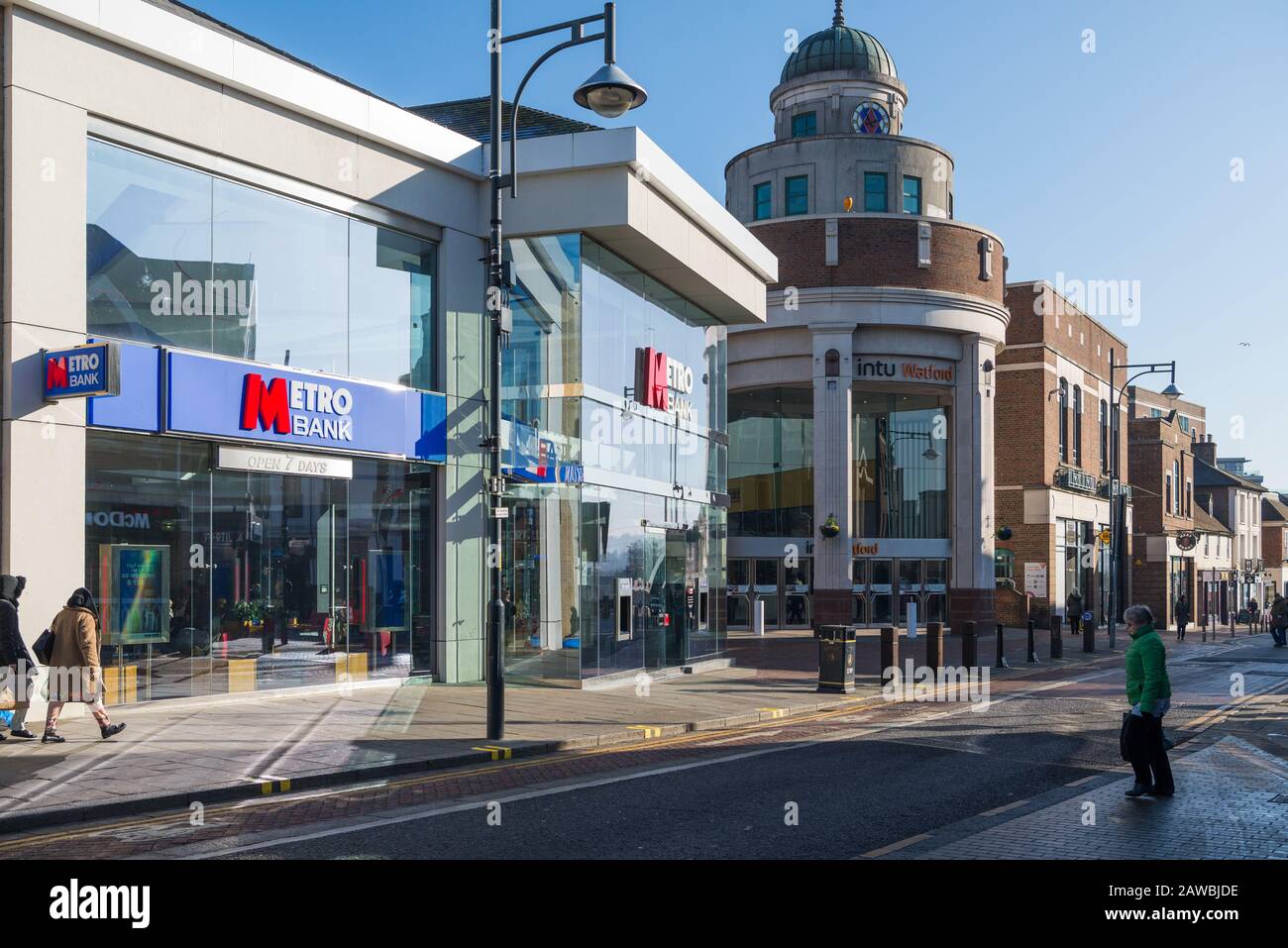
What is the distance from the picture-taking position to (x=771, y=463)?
4278 cm

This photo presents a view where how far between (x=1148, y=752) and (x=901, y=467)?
32.3 metres

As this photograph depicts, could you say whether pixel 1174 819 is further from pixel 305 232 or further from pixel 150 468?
pixel 305 232

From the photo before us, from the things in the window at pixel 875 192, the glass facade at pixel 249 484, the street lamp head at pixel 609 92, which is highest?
the window at pixel 875 192

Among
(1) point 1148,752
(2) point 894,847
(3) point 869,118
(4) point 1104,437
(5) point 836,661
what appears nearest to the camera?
(2) point 894,847

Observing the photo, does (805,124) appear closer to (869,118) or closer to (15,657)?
(869,118)

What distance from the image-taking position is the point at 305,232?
17703 millimetres

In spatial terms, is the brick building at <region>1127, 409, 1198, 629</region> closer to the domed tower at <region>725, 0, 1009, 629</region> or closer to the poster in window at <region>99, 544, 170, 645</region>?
the domed tower at <region>725, 0, 1009, 629</region>

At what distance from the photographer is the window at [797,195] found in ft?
139

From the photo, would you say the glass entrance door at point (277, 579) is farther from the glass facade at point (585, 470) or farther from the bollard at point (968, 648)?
the bollard at point (968, 648)

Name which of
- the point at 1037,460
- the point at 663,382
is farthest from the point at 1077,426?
the point at 663,382

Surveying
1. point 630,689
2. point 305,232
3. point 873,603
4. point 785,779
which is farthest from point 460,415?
point 873,603

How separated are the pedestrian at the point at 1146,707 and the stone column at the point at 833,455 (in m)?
27.5

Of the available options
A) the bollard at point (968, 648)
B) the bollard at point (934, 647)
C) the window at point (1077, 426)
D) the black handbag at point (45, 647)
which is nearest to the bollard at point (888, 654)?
the bollard at point (934, 647)
